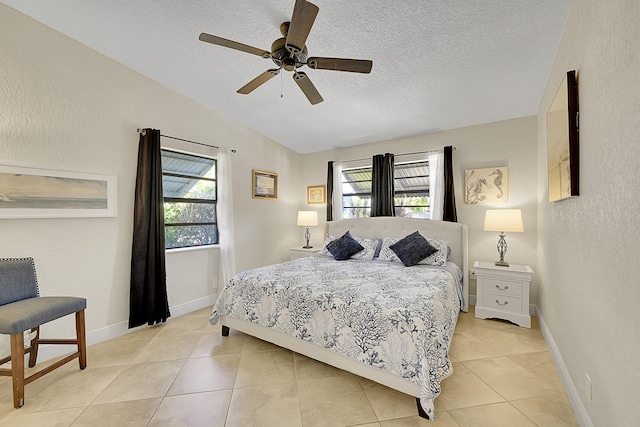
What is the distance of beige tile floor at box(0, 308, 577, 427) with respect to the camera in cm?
171

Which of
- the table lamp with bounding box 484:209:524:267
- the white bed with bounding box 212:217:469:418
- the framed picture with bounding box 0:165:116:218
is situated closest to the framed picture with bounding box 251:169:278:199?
the white bed with bounding box 212:217:469:418

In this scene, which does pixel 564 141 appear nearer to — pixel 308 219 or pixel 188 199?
pixel 308 219

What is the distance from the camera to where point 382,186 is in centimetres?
435

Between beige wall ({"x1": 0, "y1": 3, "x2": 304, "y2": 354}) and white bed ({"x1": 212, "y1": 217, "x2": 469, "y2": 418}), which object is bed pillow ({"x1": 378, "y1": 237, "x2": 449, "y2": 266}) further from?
beige wall ({"x1": 0, "y1": 3, "x2": 304, "y2": 354})

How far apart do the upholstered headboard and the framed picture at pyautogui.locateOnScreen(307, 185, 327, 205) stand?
24.7 inches

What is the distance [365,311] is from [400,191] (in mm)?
2890

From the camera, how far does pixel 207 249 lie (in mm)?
3885

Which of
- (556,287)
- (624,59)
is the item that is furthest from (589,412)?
(624,59)

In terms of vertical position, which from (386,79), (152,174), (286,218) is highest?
(386,79)

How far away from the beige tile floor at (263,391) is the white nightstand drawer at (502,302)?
0.40 meters

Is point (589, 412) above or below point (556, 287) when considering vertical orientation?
below

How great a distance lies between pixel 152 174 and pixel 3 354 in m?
2.02

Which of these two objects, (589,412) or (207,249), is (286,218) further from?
(589,412)

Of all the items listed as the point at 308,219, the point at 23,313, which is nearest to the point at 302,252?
the point at 308,219
